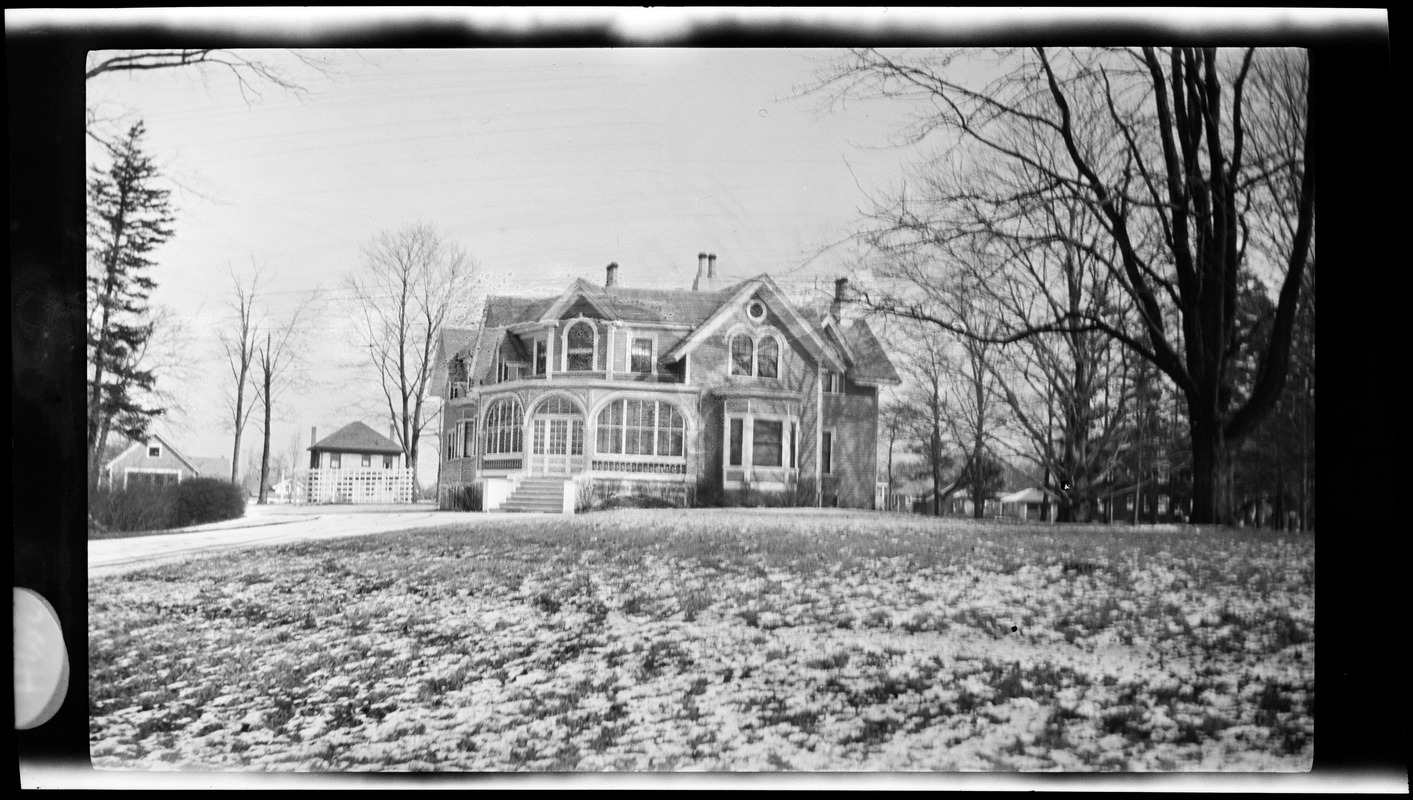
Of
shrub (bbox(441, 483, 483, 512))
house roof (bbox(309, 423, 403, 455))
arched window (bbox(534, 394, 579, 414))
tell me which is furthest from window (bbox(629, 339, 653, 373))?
house roof (bbox(309, 423, 403, 455))

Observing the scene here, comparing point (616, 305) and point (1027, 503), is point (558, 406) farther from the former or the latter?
point (1027, 503)

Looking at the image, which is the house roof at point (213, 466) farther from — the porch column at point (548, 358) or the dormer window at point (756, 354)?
the dormer window at point (756, 354)

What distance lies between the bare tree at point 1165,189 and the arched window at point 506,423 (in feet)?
6.25

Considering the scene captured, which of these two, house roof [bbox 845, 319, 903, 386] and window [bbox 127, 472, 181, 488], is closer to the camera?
window [bbox 127, 472, 181, 488]

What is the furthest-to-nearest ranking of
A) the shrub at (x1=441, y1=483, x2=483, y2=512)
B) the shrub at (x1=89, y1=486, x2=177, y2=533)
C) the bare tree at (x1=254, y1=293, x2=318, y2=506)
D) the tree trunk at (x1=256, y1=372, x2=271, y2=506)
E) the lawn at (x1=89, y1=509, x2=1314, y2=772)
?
1. the shrub at (x1=441, y1=483, x2=483, y2=512)
2. the tree trunk at (x1=256, y1=372, x2=271, y2=506)
3. the bare tree at (x1=254, y1=293, x2=318, y2=506)
4. the shrub at (x1=89, y1=486, x2=177, y2=533)
5. the lawn at (x1=89, y1=509, x2=1314, y2=772)

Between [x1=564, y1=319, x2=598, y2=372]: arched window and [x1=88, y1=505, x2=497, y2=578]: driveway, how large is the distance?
0.84m

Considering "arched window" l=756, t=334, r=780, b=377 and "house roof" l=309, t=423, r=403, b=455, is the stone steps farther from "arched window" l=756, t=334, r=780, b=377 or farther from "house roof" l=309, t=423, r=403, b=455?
"arched window" l=756, t=334, r=780, b=377

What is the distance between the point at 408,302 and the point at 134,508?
5.06 ft

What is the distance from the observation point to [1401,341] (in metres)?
4.25

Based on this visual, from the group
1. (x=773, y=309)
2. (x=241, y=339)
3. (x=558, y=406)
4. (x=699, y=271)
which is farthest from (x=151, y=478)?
(x=773, y=309)

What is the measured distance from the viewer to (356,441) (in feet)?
15.0

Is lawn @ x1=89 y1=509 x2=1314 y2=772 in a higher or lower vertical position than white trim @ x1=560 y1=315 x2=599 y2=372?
lower

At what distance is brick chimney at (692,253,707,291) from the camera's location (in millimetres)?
4336

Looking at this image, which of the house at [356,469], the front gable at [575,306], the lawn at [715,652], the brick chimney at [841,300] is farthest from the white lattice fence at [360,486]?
the brick chimney at [841,300]
